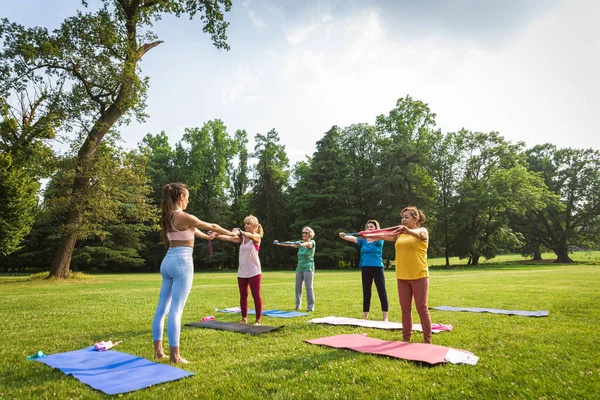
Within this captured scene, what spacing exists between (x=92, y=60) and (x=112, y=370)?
24059 millimetres

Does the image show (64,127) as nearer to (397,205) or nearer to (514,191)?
(397,205)

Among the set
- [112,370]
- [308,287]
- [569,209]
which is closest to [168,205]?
[112,370]

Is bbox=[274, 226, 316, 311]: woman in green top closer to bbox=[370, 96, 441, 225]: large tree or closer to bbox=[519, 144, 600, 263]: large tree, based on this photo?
bbox=[370, 96, 441, 225]: large tree

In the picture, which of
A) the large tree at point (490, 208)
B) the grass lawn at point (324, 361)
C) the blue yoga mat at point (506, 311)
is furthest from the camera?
the large tree at point (490, 208)

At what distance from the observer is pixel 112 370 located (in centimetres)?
481

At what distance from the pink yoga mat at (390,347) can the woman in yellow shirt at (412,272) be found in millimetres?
421

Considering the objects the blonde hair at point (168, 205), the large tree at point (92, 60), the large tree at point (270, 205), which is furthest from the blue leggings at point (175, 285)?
the large tree at point (270, 205)

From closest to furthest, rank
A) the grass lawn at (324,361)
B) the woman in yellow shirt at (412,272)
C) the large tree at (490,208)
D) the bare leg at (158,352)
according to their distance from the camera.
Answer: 1. the grass lawn at (324,361)
2. the bare leg at (158,352)
3. the woman in yellow shirt at (412,272)
4. the large tree at (490,208)

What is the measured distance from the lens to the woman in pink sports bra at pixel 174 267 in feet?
17.3

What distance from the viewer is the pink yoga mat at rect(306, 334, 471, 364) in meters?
5.12

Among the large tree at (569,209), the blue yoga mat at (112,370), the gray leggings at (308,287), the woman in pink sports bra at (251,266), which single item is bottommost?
the blue yoga mat at (112,370)

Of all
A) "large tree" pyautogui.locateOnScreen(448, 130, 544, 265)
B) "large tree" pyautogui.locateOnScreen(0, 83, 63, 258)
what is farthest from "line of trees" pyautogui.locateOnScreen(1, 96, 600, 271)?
"large tree" pyautogui.locateOnScreen(0, 83, 63, 258)

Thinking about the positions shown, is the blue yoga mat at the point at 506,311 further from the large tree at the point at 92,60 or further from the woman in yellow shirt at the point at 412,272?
the large tree at the point at 92,60

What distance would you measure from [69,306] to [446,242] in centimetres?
4689
